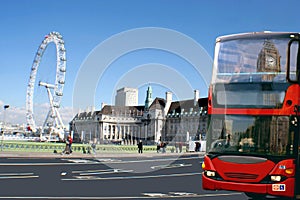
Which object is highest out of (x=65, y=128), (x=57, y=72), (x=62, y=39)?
(x=62, y=39)

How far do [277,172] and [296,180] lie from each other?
0.54 metres

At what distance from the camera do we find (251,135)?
35.4 ft

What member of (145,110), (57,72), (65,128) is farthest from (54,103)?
(145,110)

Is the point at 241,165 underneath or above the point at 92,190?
above

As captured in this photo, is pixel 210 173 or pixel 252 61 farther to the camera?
pixel 210 173

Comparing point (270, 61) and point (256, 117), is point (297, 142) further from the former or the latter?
point (270, 61)

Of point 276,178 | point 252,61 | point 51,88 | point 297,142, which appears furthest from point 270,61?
point 51,88

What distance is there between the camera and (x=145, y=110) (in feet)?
472

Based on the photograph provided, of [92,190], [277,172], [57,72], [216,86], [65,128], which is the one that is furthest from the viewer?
[65,128]

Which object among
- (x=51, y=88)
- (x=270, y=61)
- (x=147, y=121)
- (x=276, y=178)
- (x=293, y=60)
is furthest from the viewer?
(x=147, y=121)

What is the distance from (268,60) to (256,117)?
5.34 ft

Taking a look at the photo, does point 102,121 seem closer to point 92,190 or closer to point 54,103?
point 54,103

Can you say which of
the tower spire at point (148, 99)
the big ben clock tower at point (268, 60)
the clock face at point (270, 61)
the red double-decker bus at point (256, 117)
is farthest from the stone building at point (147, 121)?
the clock face at point (270, 61)

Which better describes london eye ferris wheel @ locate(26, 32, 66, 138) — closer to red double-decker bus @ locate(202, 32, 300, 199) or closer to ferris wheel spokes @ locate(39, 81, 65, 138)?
ferris wheel spokes @ locate(39, 81, 65, 138)
